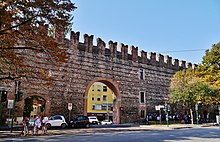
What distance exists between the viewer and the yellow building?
49.8 metres

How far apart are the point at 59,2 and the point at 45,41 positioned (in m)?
2.18

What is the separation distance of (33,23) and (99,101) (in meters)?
41.1

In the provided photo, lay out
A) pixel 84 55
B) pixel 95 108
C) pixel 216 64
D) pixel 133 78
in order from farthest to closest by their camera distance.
→ pixel 95 108 → pixel 216 64 → pixel 133 78 → pixel 84 55

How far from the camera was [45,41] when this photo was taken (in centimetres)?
1184

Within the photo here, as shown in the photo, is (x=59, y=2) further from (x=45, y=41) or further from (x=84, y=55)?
(x=84, y=55)

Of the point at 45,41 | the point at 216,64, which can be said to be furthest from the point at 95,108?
the point at 45,41

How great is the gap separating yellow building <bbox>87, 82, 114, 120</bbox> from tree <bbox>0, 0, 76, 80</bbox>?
37609 millimetres

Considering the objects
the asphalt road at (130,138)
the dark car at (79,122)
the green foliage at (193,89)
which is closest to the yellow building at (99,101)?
the green foliage at (193,89)

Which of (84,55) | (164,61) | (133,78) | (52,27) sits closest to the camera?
(52,27)

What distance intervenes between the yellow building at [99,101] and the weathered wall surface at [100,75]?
20.0m

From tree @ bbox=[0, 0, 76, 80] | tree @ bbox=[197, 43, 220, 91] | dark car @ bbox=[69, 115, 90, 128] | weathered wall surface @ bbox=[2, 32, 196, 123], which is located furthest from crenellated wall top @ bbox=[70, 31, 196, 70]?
tree @ bbox=[0, 0, 76, 80]

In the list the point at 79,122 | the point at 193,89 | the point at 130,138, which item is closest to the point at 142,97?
the point at 193,89

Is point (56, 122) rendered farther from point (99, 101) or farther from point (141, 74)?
point (99, 101)

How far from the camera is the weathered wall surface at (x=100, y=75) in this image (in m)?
23.5
